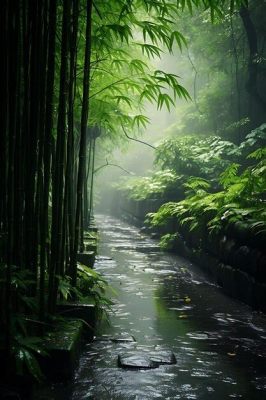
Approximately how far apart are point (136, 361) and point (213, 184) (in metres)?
9.33

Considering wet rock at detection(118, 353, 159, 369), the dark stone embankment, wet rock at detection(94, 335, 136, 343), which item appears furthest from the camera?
the dark stone embankment

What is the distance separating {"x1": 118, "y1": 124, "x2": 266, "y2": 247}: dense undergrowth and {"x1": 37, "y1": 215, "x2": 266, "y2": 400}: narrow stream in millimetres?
1148

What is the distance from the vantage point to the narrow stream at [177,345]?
2787 mm

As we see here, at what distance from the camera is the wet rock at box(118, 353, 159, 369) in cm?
→ 318

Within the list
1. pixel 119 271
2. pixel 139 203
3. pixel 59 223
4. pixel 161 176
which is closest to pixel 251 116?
pixel 161 176

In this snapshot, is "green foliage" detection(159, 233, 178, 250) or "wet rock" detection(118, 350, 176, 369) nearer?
"wet rock" detection(118, 350, 176, 369)

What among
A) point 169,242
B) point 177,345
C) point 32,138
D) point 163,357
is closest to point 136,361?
point 163,357

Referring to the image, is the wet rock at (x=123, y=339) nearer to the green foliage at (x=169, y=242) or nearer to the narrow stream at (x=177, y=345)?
the narrow stream at (x=177, y=345)

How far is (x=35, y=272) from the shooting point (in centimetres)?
298

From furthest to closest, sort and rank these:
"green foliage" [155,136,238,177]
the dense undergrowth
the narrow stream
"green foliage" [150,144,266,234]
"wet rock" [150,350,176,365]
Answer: "green foliage" [155,136,238,177] < the dense undergrowth < "green foliage" [150,144,266,234] < "wet rock" [150,350,176,365] < the narrow stream

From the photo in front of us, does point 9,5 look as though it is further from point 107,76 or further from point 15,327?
point 107,76

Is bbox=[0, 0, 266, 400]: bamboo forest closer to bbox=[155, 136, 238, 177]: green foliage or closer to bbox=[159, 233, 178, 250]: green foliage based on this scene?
bbox=[159, 233, 178, 250]: green foliage

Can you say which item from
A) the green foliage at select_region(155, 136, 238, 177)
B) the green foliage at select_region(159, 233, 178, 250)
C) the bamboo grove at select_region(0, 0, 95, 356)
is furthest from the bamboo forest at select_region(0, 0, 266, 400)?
the green foliage at select_region(155, 136, 238, 177)

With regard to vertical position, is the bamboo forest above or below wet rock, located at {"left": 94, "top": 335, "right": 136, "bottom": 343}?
above
